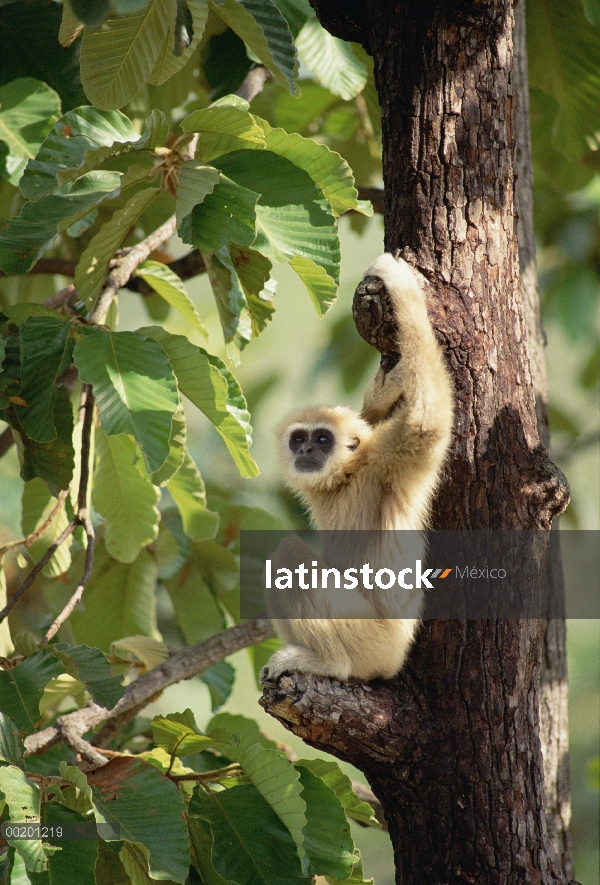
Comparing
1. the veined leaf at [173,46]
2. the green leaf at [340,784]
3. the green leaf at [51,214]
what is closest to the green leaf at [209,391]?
the green leaf at [51,214]

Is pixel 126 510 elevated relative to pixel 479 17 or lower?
lower

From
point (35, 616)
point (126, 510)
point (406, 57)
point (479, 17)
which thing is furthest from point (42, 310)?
point (35, 616)

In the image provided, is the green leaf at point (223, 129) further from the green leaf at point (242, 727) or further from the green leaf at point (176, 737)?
the green leaf at point (242, 727)

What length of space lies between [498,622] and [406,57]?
207 centimetres

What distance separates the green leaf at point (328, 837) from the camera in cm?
319

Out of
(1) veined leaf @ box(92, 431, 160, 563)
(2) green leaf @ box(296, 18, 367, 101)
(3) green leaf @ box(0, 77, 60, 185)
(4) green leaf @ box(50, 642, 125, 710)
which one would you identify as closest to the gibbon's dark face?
(1) veined leaf @ box(92, 431, 160, 563)

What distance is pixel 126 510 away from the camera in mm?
4152

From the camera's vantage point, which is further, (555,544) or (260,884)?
(555,544)

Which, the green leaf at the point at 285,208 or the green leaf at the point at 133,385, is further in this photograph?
the green leaf at the point at 285,208

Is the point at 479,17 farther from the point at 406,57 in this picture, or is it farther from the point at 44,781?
the point at 44,781

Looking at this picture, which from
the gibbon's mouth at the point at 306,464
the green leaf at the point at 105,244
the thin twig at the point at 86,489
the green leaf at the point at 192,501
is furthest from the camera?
the green leaf at the point at 192,501

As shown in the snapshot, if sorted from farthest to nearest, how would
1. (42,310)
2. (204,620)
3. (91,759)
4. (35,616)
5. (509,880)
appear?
(35,616), (204,620), (42,310), (91,759), (509,880)

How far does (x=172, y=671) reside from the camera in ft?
13.5

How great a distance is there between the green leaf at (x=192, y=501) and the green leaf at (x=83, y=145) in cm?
153
